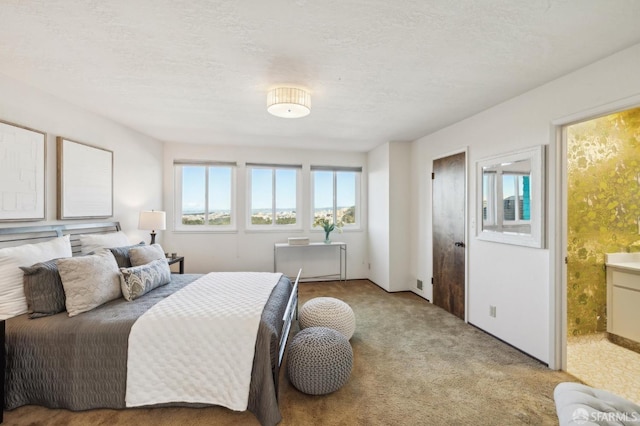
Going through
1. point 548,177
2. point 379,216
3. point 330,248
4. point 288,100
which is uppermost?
point 288,100

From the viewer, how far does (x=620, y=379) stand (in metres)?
2.28

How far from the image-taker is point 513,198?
2.82 m

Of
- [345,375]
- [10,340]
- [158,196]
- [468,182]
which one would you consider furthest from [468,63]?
[158,196]

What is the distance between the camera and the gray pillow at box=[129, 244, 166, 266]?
2.77 m

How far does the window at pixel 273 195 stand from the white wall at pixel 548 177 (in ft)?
9.34

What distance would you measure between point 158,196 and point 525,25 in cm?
498

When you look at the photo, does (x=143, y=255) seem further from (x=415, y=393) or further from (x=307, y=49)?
(x=415, y=393)

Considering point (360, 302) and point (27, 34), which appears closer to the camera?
point (27, 34)

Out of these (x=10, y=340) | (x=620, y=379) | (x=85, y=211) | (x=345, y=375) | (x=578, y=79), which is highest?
(x=578, y=79)

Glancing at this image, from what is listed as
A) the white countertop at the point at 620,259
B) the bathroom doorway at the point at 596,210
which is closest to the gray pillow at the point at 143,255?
the bathroom doorway at the point at 596,210

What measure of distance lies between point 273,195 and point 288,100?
2980 millimetres

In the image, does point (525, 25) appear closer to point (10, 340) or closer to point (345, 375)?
point (345, 375)

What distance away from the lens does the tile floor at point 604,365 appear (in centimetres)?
220

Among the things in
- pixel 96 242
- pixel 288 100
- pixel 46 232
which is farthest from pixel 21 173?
pixel 288 100
